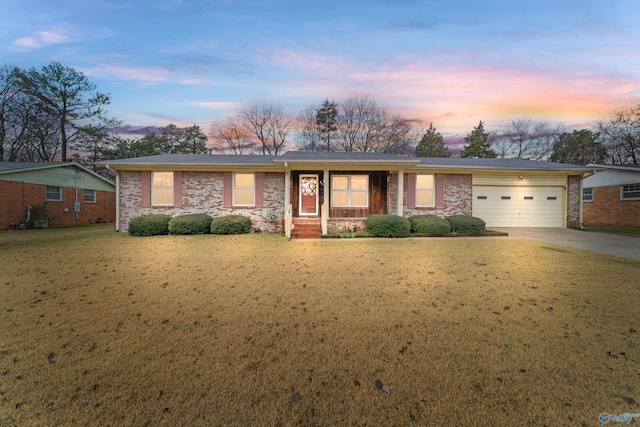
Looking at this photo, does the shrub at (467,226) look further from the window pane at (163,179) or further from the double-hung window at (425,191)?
the window pane at (163,179)

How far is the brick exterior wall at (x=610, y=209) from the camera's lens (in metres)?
16.3

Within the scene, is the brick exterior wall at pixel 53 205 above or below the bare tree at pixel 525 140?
below

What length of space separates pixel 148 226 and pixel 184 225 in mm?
1570

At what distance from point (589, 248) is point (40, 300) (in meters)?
13.9

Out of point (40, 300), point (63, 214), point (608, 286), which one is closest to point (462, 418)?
point (608, 286)

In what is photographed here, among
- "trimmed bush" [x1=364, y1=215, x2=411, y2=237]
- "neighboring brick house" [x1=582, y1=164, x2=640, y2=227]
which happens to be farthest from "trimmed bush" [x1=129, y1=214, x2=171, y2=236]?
"neighboring brick house" [x1=582, y1=164, x2=640, y2=227]

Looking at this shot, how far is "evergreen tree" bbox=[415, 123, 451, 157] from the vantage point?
31.6 meters

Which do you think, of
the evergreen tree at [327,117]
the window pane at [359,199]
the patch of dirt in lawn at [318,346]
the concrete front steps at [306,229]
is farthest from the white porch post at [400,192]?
the evergreen tree at [327,117]

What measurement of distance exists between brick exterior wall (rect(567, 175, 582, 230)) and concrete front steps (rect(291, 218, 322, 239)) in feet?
45.5

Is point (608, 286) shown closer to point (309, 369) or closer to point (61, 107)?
point (309, 369)

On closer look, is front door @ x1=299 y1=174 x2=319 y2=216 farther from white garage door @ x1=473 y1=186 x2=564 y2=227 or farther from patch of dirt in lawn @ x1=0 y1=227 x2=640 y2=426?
white garage door @ x1=473 y1=186 x2=564 y2=227

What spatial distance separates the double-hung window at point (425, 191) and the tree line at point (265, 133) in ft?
51.9

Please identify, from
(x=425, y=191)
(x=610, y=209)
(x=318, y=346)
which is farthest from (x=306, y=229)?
(x=610, y=209)

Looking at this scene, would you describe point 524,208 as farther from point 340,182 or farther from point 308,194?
point 308,194
